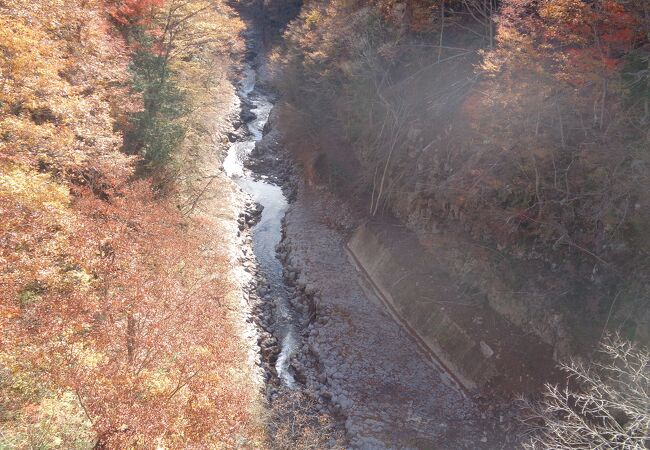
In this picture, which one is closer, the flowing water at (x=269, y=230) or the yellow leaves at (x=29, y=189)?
the yellow leaves at (x=29, y=189)

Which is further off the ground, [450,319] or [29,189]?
[29,189]

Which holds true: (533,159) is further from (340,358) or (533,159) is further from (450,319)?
(340,358)

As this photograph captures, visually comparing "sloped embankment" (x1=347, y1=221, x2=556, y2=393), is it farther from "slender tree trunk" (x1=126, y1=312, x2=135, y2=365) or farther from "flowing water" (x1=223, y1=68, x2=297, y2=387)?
"slender tree trunk" (x1=126, y1=312, x2=135, y2=365)

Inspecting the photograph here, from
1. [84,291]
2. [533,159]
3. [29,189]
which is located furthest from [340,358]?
[29,189]

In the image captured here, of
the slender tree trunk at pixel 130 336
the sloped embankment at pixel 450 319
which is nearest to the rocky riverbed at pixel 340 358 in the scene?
the sloped embankment at pixel 450 319

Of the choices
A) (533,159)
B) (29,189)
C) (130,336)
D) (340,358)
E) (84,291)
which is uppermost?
(533,159)

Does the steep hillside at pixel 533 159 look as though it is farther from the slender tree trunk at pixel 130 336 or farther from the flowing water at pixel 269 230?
the slender tree trunk at pixel 130 336
